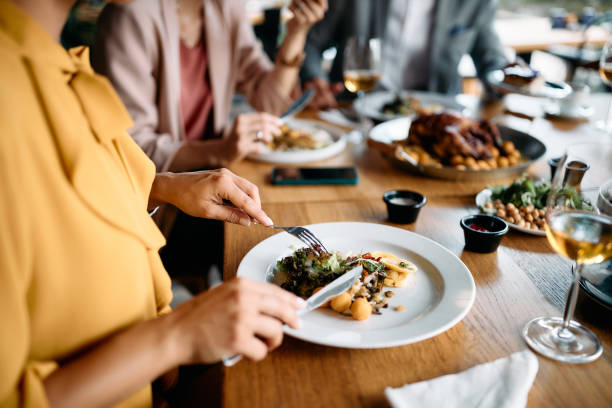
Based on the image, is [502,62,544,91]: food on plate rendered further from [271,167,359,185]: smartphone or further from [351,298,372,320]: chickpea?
[351,298,372,320]: chickpea

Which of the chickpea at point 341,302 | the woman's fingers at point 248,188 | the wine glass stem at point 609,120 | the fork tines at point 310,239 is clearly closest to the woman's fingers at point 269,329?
the chickpea at point 341,302

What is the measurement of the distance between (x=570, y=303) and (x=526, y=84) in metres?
1.48

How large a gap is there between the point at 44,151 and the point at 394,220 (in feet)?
2.93

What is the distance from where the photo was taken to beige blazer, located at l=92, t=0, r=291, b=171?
5.67 ft

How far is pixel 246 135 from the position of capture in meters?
1.63

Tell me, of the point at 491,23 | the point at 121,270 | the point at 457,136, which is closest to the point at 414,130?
the point at 457,136

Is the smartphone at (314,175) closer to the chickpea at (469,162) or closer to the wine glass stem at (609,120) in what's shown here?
the chickpea at (469,162)

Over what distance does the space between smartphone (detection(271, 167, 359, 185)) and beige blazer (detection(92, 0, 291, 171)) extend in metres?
0.50

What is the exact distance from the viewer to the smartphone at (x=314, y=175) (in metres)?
1.48

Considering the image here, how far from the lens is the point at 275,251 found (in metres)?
1.03

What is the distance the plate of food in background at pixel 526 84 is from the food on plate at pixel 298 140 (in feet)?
2.85

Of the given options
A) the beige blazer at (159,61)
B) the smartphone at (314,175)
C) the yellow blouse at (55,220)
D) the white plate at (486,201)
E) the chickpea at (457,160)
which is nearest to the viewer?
the yellow blouse at (55,220)

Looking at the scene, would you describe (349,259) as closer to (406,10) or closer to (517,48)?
(406,10)

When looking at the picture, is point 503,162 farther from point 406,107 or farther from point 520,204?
point 406,107
